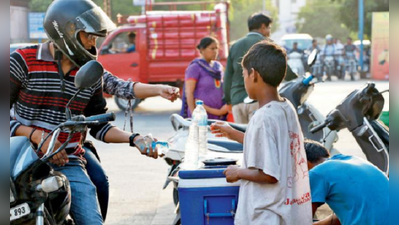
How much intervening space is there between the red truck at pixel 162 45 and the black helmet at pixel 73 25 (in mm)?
14401

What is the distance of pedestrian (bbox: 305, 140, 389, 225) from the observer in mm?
4488

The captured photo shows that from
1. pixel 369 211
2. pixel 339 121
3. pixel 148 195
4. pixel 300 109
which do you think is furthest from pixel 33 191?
pixel 300 109

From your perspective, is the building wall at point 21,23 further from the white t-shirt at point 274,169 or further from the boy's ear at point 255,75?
the white t-shirt at point 274,169

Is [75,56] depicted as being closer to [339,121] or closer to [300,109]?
[339,121]

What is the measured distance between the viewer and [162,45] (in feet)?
62.0

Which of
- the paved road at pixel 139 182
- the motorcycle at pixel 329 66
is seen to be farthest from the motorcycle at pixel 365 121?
the motorcycle at pixel 329 66

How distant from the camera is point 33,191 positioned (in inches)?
120

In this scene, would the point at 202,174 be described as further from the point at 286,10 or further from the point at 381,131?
the point at 286,10

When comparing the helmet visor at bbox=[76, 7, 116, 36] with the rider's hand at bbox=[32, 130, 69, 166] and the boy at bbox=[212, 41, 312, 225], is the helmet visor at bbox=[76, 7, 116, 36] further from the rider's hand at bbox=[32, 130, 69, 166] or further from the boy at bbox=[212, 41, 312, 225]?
the boy at bbox=[212, 41, 312, 225]

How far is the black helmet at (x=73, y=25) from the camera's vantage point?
407cm

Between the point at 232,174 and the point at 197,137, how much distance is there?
1.87 metres

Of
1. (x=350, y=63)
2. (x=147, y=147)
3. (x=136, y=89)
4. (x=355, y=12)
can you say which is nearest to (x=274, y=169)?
(x=147, y=147)

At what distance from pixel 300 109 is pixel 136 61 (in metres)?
10.6

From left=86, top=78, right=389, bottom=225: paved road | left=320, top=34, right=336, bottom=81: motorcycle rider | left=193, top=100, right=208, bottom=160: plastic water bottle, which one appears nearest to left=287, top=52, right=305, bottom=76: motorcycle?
left=320, top=34, right=336, bottom=81: motorcycle rider
